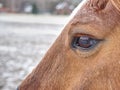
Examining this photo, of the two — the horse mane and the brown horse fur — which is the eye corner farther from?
the horse mane

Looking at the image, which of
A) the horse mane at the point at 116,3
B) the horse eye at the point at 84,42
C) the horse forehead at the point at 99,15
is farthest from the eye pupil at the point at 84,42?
the horse mane at the point at 116,3

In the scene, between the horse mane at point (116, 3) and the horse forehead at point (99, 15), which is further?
the horse forehead at point (99, 15)

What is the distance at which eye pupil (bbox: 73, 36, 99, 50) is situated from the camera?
2454mm

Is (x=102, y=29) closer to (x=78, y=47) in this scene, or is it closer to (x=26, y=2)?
(x=78, y=47)

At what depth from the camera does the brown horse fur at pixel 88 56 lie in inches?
93.4

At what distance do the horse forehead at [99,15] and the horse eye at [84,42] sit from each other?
0.11 metres

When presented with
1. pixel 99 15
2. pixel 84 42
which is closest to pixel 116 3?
pixel 99 15

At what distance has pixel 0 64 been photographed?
8.71m

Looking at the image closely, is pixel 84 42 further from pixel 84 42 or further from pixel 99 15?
pixel 99 15

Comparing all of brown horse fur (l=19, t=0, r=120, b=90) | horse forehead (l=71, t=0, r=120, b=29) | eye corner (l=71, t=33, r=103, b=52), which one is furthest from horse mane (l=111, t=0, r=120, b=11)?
A: eye corner (l=71, t=33, r=103, b=52)

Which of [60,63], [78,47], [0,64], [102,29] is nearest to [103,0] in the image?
[102,29]

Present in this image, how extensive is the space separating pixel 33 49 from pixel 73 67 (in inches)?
363

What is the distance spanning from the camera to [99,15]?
2.45m

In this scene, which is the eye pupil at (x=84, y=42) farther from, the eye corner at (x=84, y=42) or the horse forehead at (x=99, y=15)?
the horse forehead at (x=99, y=15)
